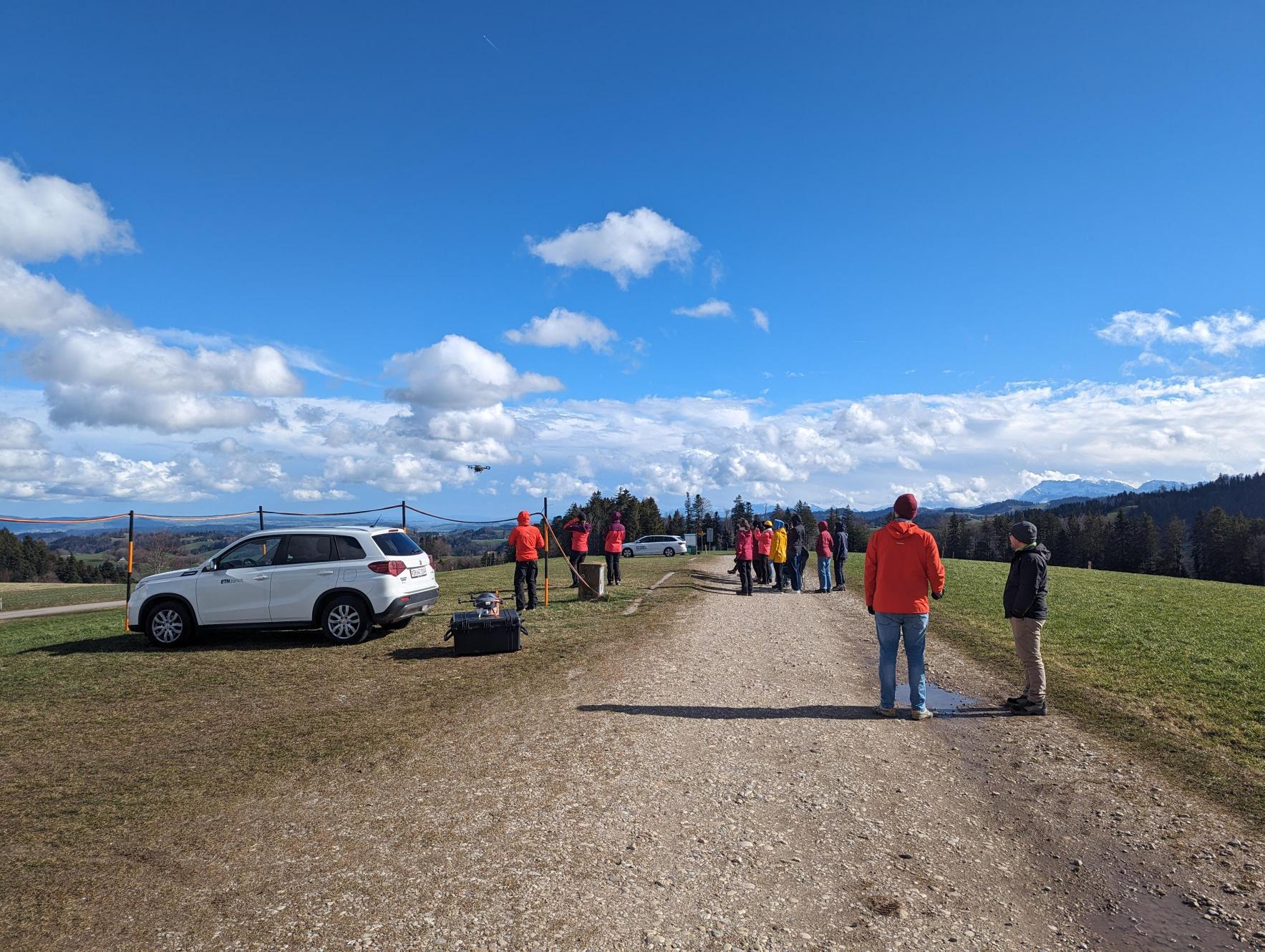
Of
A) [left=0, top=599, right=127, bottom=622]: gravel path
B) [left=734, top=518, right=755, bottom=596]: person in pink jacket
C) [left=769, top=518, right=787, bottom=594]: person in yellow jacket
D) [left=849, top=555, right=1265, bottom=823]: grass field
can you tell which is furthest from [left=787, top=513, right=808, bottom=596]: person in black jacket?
[left=0, top=599, right=127, bottom=622]: gravel path

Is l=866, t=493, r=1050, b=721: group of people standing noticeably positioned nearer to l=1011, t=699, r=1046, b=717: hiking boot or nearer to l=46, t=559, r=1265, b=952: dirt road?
l=1011, t=699, r=1046, b=717: hiking boot

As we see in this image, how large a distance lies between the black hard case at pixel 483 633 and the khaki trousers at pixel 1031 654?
645cm

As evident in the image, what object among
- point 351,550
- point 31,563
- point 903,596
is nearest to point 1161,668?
point 903,596

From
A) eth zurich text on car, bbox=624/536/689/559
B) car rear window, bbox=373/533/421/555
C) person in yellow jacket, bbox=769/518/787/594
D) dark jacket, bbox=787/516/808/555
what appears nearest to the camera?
car rear window, bbox=373/533/421/555

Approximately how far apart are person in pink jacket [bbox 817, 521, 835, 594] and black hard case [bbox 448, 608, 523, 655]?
419 inches

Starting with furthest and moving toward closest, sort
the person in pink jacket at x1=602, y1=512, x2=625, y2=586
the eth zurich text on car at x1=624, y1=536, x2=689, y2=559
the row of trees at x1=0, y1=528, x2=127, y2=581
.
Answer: the row of trees at x1=0, y1=528, x2=127, y2=581 < the eth zurich text on car at x1=624, y1=536, x2=689, y2=559 < the person in pink jacket at x1=602, y1=512, x2=625, y2=586

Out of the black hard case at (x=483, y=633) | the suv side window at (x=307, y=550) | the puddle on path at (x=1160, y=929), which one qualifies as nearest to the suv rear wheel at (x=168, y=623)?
the suv side window at (x=307, y=550)

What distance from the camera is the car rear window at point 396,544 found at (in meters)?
10.5

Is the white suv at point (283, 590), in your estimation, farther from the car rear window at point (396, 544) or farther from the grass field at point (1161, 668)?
the grass field at point (1161, 668)

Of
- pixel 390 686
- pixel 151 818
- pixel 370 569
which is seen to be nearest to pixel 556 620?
pixel 370 569

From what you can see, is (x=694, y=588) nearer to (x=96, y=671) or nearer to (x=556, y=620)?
(x=556, y=620)

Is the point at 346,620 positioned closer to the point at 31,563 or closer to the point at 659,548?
the point at 659,548

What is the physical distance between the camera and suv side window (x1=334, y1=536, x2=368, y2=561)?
10.4 meters

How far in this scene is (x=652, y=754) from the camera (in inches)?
228
